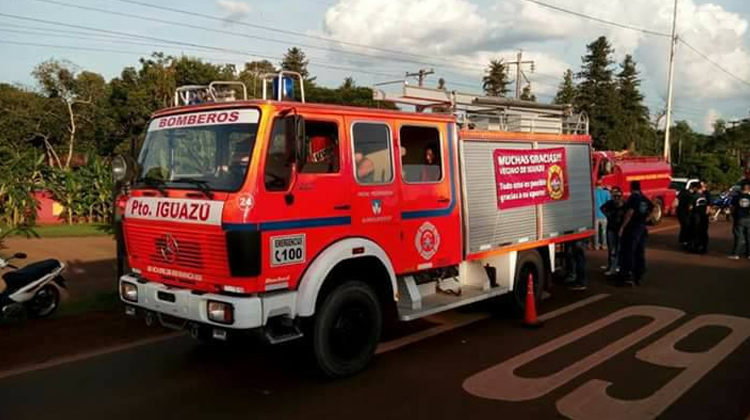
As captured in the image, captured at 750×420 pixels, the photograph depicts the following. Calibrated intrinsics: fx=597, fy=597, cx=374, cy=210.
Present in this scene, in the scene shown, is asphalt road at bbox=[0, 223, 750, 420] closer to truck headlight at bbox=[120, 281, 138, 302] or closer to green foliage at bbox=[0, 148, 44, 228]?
truck headlight at bbox=[120, 281, 138, 302]

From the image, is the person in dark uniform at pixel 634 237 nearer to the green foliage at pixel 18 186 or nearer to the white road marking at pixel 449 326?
the white road marking at pixel 449 326

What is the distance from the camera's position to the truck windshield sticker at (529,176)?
296 inches

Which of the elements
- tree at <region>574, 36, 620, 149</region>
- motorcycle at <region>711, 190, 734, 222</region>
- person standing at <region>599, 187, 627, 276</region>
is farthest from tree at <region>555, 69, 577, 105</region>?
person standing at <region>599, 187, 627, 276</region>

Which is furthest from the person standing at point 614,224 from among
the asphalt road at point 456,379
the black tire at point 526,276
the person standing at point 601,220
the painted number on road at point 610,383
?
the asphalt road at point 456,379

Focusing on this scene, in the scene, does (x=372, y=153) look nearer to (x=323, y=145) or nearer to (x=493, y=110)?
(x=323, y=145)

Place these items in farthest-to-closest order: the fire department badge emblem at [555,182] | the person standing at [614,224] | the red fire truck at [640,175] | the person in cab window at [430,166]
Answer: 1. the red fire truck at [640,175]
2. the person standing at [614,224]
3. the fire department badge emblem at [555,182]
4. the person in cab window at [430,166]

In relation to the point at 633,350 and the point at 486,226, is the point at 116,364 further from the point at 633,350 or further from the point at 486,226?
the point at 633,350

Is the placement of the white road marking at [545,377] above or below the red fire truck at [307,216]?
below

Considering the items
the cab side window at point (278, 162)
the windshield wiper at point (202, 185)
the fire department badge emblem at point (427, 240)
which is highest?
the cab side window at point (278, 162)

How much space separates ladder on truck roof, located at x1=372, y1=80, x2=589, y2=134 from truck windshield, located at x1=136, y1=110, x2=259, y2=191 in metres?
2.45

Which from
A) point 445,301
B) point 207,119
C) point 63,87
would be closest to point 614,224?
point 445,301

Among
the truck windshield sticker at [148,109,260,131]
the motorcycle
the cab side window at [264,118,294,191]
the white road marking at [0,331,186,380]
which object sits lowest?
the motorcycle

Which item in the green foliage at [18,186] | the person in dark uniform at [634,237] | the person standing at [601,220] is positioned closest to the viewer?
the person in dark uniform at [634,237]

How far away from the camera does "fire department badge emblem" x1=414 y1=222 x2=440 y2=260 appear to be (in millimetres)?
6285
